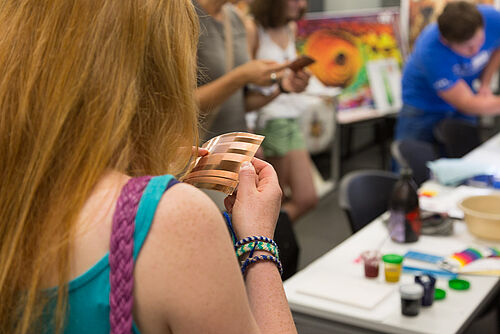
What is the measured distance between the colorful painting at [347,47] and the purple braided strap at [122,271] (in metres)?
5.48

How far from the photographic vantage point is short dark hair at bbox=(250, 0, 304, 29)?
11.2ft

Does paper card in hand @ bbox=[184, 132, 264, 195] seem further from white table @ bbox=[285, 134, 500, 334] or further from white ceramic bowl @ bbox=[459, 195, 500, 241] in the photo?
white ceramic bowl @ bbox=[459, 195, 500, 241]

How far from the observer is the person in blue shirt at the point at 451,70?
11.7 feet

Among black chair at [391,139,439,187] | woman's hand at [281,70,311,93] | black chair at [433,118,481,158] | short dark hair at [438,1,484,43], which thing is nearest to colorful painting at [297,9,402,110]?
black chair at [433,118,481,158]

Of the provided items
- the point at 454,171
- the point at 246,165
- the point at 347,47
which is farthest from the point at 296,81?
the point at 347,47

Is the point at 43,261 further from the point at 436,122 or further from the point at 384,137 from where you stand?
the point at 384,137

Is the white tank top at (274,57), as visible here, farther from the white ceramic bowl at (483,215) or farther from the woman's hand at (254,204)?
the woman's hand at (254,204)

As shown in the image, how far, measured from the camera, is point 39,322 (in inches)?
30.6

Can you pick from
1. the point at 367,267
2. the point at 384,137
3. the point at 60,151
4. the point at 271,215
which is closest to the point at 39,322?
the point at 60,151

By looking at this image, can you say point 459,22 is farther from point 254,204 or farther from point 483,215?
point 254,204

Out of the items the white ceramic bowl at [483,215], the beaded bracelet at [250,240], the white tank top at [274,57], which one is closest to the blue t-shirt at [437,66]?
the white tank top at [274,57]

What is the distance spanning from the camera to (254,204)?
3.27ft

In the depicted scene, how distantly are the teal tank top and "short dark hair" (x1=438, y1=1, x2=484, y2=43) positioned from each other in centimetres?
311

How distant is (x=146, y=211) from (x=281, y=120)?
2809mm
